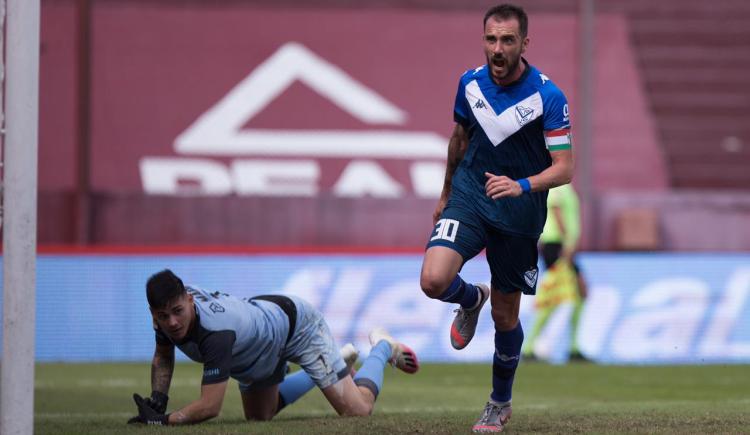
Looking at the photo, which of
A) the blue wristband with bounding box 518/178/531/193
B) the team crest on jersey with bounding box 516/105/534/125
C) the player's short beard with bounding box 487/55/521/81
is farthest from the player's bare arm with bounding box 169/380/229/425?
the player's short beard with bounding box 487/55/521/81

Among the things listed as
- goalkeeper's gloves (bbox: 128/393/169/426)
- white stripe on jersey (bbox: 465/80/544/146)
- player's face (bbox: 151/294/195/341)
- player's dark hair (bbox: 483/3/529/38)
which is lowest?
goalkeeper's gloves (bbox: 128/393/169/426)

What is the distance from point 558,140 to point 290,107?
42.5 ft

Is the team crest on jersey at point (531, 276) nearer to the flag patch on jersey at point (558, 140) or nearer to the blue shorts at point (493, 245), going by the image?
the blue shorts at point (493, 245)

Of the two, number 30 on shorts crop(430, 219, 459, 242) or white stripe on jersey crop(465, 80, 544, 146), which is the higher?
white stripe on jersey crop(465, 80, 544, 146)

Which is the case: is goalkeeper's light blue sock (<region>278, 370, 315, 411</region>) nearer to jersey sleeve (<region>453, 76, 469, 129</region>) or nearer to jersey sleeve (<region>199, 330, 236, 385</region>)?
jersey sleeve (<region>199, 330, 236, 385</region>)

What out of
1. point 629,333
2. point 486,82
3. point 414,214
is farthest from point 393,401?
point 414,214

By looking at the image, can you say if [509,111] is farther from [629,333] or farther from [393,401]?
[629,333]

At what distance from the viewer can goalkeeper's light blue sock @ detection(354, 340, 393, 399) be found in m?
8.95

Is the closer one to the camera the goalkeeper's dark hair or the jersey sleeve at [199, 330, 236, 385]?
the goalkeeper's dark hair

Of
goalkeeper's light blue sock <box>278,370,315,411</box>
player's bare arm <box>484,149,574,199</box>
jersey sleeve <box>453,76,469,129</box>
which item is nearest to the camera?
player's bare arm <box>484,149,574,199</box>

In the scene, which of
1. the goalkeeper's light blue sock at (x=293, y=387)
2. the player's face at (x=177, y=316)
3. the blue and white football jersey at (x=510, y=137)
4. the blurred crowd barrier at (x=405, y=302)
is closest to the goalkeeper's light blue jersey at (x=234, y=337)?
the player's face at (x=177, y=316)

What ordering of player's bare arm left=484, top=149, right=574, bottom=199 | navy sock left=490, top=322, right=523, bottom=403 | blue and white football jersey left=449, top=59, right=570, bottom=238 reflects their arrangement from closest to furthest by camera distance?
player's bare arm left=484, top=149, right=574, bottom=199
blue and white football jersey left=449, top=59, right=570, bottom=238
navy sock left=490, top=322, right=523, bottom=403

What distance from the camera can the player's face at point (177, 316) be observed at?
7.34 meters

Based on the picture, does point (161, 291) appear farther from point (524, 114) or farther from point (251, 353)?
point (524, 114)
